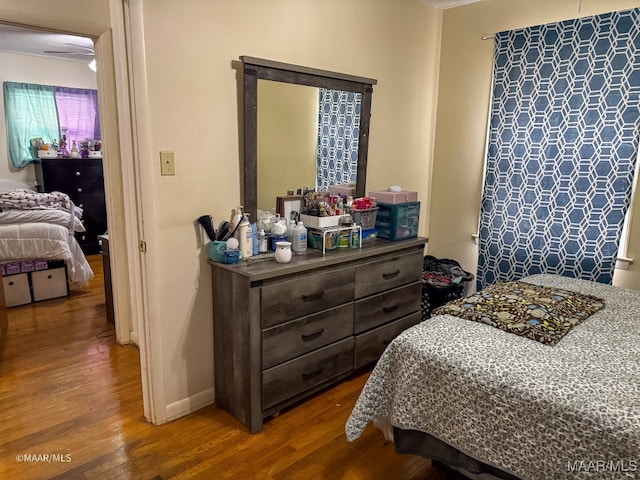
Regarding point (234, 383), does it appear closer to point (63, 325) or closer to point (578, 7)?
point (63, 325)

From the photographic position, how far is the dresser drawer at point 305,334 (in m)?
2.14

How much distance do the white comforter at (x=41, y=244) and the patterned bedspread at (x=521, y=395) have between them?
326 centimetres

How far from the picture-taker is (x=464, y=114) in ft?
10.8

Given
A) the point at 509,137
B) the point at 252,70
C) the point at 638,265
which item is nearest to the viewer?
the point at 252,70

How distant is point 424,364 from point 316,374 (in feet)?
3.08

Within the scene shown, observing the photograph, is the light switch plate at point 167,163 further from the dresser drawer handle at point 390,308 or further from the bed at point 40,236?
the bed at point 40,236

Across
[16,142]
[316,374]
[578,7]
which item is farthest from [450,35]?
[16,142]

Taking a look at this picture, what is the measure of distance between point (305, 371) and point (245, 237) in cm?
76

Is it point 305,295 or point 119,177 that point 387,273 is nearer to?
point 305,295

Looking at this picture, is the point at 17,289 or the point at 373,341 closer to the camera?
the point at 373,341

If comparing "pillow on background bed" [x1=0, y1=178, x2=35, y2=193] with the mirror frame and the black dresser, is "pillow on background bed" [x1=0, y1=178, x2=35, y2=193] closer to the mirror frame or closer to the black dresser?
the black dresser

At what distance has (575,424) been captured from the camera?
125 centimetres

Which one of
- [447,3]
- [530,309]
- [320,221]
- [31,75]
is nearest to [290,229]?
[320,221]

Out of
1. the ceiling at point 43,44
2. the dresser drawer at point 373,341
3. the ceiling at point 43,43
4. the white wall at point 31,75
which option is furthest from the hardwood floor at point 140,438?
the white wall at point 31,75
